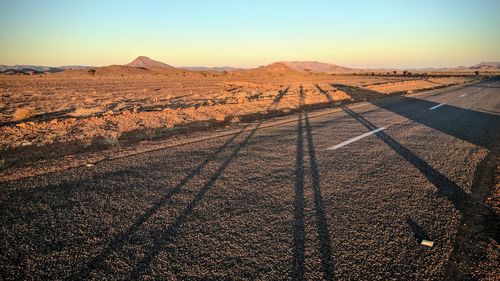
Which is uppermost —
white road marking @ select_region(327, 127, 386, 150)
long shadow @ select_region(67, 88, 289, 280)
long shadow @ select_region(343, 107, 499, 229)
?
white road marking @ select_region(327, 127, 386, 150)

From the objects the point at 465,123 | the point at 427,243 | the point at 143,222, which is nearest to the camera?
the point at 427,243

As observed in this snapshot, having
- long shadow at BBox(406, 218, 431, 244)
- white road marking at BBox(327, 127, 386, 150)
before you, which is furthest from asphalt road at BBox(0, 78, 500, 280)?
white road marking at BBox(327, 127, 386, 150)

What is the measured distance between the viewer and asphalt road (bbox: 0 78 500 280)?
103 inches

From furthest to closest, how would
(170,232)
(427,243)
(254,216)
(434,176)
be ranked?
(434,176) < (254,216) < (170,232) < (427,243)

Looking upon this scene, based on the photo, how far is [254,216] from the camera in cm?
347

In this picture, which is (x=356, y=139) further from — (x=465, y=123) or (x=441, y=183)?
(x=465, y=123)

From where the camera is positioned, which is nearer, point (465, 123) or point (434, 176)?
point (434, 176)

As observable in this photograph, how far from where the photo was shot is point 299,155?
5.95 meters

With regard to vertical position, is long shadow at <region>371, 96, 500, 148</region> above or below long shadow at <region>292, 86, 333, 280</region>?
above

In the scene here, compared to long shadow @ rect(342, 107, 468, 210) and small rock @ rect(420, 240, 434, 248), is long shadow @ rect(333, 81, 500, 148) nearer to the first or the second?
long shadow @ rect(342, 107, 468, 210)

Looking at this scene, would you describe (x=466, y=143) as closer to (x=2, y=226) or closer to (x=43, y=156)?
(x=2, y=226)

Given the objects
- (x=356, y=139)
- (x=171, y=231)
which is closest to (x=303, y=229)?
(x=171, y=231)

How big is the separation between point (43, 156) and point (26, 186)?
2513 millimetres

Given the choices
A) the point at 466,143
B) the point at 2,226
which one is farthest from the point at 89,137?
the point at 466,143
